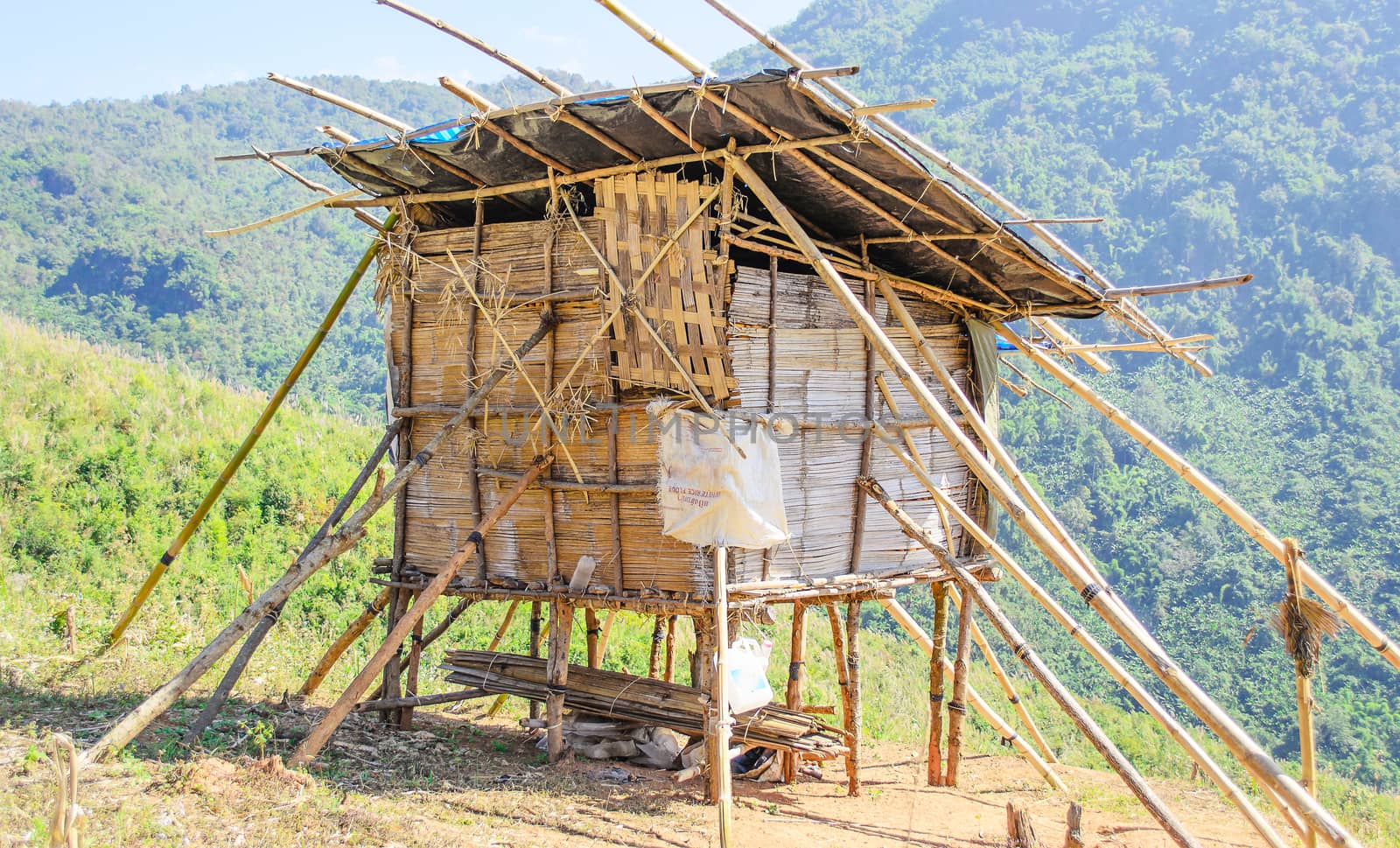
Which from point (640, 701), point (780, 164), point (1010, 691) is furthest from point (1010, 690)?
point (780, 164)

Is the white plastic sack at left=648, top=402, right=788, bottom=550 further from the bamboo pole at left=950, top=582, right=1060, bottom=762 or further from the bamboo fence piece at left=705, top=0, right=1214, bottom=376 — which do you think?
the bamboo pole at left=950, top=582, right=1060, bottom=762

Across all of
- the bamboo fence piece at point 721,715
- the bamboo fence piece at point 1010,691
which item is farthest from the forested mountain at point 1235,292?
the bamboo fence piece at point 721,715

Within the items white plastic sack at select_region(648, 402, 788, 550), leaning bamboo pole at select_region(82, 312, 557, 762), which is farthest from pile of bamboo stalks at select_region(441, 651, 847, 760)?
leaning bamboo pole at select_region(82, 312, 557, 762)

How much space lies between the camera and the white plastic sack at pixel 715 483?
24.8ft

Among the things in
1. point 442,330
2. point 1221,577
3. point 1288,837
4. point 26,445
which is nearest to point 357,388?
point 26,445

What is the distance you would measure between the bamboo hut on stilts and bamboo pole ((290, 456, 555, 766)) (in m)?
0.03

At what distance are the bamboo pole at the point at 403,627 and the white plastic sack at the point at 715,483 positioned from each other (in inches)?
40.3

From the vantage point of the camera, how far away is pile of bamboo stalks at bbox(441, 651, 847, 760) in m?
8.46

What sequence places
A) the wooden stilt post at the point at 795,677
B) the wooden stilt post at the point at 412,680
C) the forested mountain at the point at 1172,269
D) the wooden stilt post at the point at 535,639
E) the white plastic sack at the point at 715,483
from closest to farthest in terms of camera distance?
the white plastic sack at the point at 715,483
the wooden stilt post at the point at 412,680
the wooden stilt post at the point at 795,677
the wooden stilt post at the point at 535,639
the forested mountain at the point at 1172,269

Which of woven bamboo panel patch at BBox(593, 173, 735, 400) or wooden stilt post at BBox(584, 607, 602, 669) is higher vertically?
woven bamboo panel patch at BBox(593, 173, 735, 400)

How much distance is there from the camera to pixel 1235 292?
123 feet

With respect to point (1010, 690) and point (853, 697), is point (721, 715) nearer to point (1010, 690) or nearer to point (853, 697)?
point (853, 697)

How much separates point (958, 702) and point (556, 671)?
144 inches

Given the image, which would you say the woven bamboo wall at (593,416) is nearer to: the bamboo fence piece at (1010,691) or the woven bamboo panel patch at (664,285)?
the woven bamboo panel patch at (664,285)
